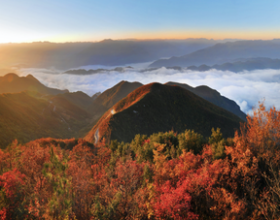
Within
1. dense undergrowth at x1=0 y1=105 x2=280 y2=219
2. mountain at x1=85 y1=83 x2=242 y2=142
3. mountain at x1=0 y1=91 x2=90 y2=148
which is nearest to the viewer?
dense undergrowth at x1=0 y1=105 x2=280 y2=219

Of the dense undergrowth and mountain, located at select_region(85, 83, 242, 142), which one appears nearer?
the dense undergrowth

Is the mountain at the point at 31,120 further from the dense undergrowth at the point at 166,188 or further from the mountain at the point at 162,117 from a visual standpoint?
the dense undergrowth at the point at 166,188

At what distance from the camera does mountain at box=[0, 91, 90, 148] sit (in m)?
77.6

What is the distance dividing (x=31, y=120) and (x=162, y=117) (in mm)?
78178

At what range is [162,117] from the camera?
87.1m

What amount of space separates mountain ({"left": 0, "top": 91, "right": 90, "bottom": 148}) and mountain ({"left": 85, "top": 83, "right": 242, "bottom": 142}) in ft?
92.8

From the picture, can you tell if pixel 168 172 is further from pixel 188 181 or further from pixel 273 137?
pixel 273 137

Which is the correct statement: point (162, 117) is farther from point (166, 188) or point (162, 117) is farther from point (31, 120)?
point (31, 120)

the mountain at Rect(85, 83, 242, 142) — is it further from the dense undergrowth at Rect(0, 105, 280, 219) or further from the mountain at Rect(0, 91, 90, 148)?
the dense undergrowth at Rect(0, 105, 280, 219)

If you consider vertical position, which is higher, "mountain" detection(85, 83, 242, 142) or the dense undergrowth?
the dense undergrowth

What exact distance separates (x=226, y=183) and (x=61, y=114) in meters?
141

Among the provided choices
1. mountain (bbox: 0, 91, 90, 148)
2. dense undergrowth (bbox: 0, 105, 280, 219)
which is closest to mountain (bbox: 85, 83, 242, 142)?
mountain (bbox: 0, 91, 90, 148)

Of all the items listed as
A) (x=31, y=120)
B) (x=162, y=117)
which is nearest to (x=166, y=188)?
(x=162, y=117)

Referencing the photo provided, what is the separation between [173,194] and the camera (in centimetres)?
1485
